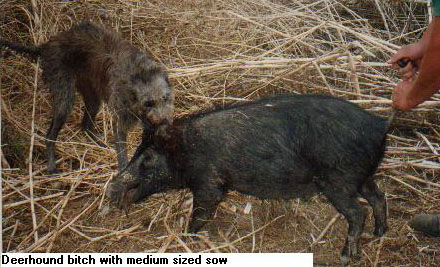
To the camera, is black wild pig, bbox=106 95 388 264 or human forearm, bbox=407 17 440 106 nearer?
human forearm, bbox=407 17 440 106

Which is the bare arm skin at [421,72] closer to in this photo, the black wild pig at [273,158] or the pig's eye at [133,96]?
the black wild pig at [273,158]

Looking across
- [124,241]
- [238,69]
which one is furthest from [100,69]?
[124,241]

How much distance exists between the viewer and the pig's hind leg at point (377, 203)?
397cm

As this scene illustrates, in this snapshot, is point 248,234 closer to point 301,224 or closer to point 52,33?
point 301,224

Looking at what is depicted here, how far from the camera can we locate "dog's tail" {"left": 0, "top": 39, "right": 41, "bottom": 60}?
17.6 feet

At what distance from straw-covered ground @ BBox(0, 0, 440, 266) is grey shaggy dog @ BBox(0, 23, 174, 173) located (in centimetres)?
17

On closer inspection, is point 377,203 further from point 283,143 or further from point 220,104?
point 220,104

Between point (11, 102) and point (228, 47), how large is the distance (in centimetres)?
223

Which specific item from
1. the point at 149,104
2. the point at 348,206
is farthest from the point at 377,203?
the point at 149,104

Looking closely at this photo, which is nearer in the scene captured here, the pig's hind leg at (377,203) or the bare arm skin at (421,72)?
the bare arm skin at (421,72)
